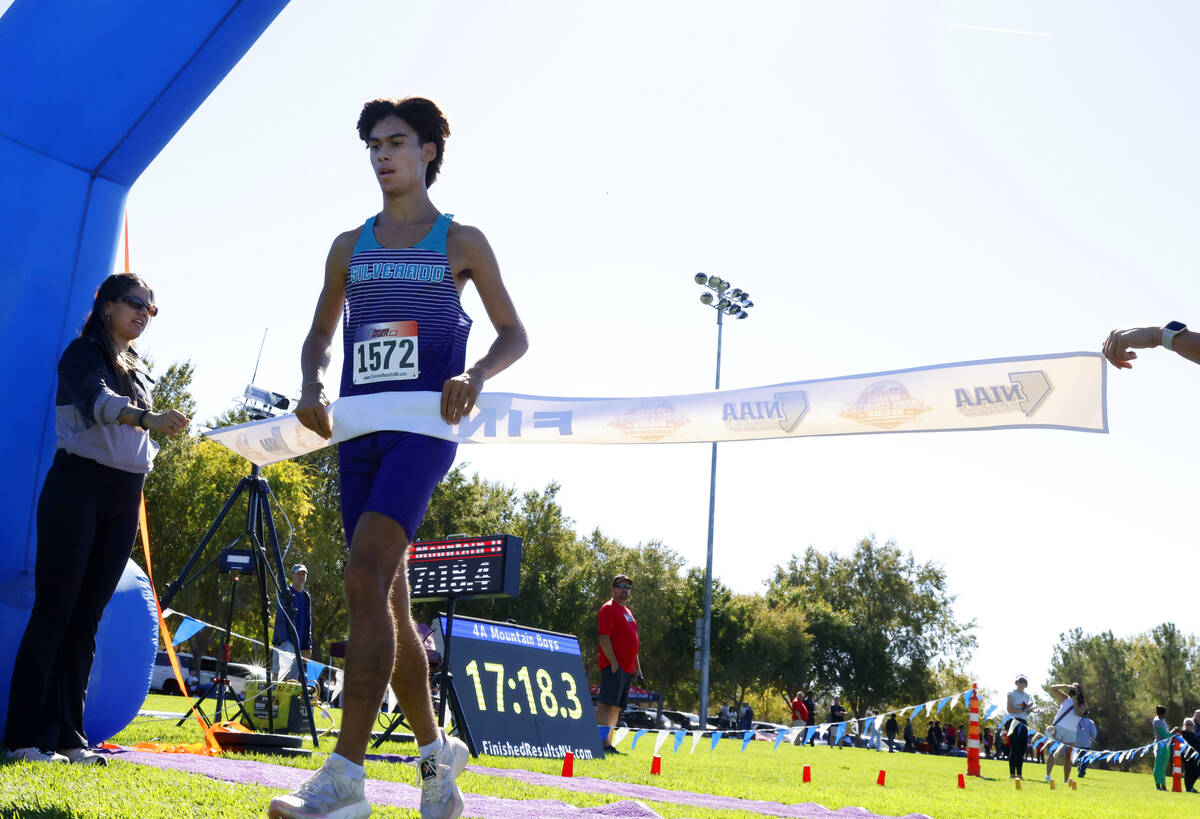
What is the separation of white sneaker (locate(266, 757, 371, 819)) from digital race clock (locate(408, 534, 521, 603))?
19.0 feet

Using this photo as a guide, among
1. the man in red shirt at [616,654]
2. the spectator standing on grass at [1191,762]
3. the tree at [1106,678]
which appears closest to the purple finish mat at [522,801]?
the man in red shirt at [616,654]

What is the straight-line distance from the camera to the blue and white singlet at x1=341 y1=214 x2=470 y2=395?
133 inches

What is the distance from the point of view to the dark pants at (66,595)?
4160 millimetres

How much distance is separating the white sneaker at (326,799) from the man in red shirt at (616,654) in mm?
7996

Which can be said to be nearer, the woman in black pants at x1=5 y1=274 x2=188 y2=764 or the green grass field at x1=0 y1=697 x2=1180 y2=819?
the green grass field at x1=0 y1=697 x2=1180 y2=819

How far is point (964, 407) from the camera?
3535mm

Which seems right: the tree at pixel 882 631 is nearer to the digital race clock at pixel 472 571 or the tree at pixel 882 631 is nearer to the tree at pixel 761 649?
the tree at pixel 761 649

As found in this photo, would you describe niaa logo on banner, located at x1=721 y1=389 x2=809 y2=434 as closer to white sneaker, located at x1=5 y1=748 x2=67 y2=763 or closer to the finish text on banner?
the finish text on banner

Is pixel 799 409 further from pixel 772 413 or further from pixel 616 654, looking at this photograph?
pixel 616 654

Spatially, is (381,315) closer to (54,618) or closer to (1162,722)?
(54,618)

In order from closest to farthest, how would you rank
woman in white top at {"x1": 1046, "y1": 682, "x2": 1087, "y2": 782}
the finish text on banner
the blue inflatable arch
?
the finish text on banner < the blue inflatable arch < woman in white top at {"x1": 1046, "y1": 682, "x2": 1087, "y2": 782}

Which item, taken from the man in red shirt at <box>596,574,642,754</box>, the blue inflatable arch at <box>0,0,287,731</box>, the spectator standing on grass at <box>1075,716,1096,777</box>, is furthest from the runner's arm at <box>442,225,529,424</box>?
Answer: the spectator standing on grass at <box>1075,716,1096,777</box>

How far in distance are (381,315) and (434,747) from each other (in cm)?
142

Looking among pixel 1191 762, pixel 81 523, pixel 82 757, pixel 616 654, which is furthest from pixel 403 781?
pixel 1191 762
